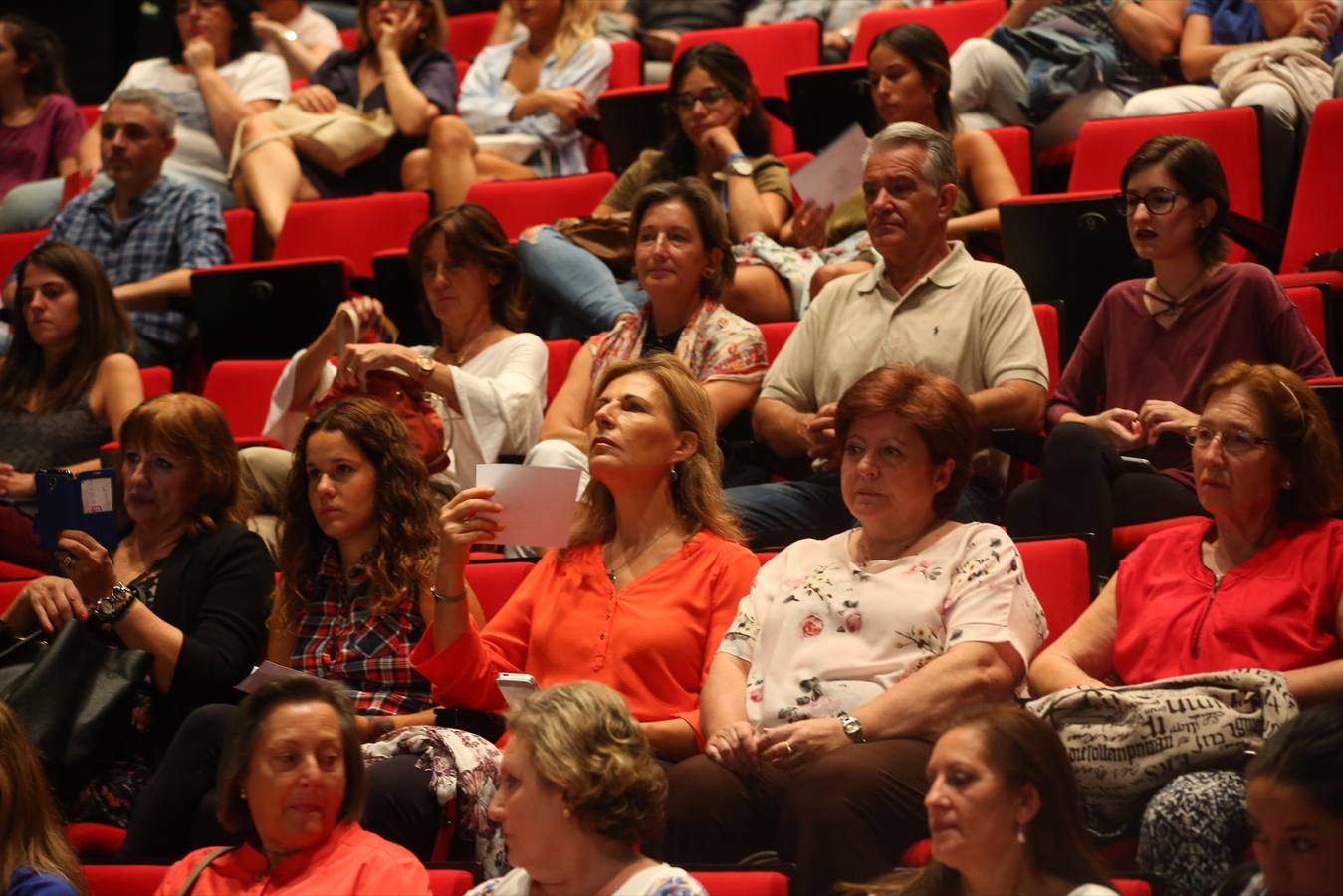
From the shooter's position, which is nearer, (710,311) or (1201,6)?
(710,311)

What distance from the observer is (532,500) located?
9.49ft

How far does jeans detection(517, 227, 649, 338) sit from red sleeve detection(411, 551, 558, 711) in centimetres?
151

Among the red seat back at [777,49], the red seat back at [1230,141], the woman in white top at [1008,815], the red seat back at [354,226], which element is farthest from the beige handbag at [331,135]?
the woman in white top at [1008,815]

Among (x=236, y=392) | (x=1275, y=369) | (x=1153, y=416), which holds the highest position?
(x=1275, y=369)

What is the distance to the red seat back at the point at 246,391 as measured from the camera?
459 cm

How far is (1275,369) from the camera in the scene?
277 cm

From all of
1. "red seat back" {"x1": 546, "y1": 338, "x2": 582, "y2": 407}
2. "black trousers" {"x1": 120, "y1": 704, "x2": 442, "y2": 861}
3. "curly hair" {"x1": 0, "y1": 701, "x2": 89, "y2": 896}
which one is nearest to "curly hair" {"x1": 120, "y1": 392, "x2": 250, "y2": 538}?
"black trousers" {"x1": 120, "y1": 704, "x2": 442, "y2": 861}

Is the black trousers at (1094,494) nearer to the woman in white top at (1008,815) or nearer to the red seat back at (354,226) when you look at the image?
the woman in white top at (1008,815)

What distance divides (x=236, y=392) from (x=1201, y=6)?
2838mm

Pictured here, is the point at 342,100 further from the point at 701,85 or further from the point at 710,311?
the point at 710,311

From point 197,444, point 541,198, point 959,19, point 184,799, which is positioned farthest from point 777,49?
point 184,799

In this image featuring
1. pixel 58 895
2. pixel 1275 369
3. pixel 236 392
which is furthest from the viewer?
pixel 236 392

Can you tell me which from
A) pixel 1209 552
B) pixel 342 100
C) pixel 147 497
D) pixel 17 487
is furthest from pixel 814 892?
pixel 342 100

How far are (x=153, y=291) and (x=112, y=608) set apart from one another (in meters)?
2.07
